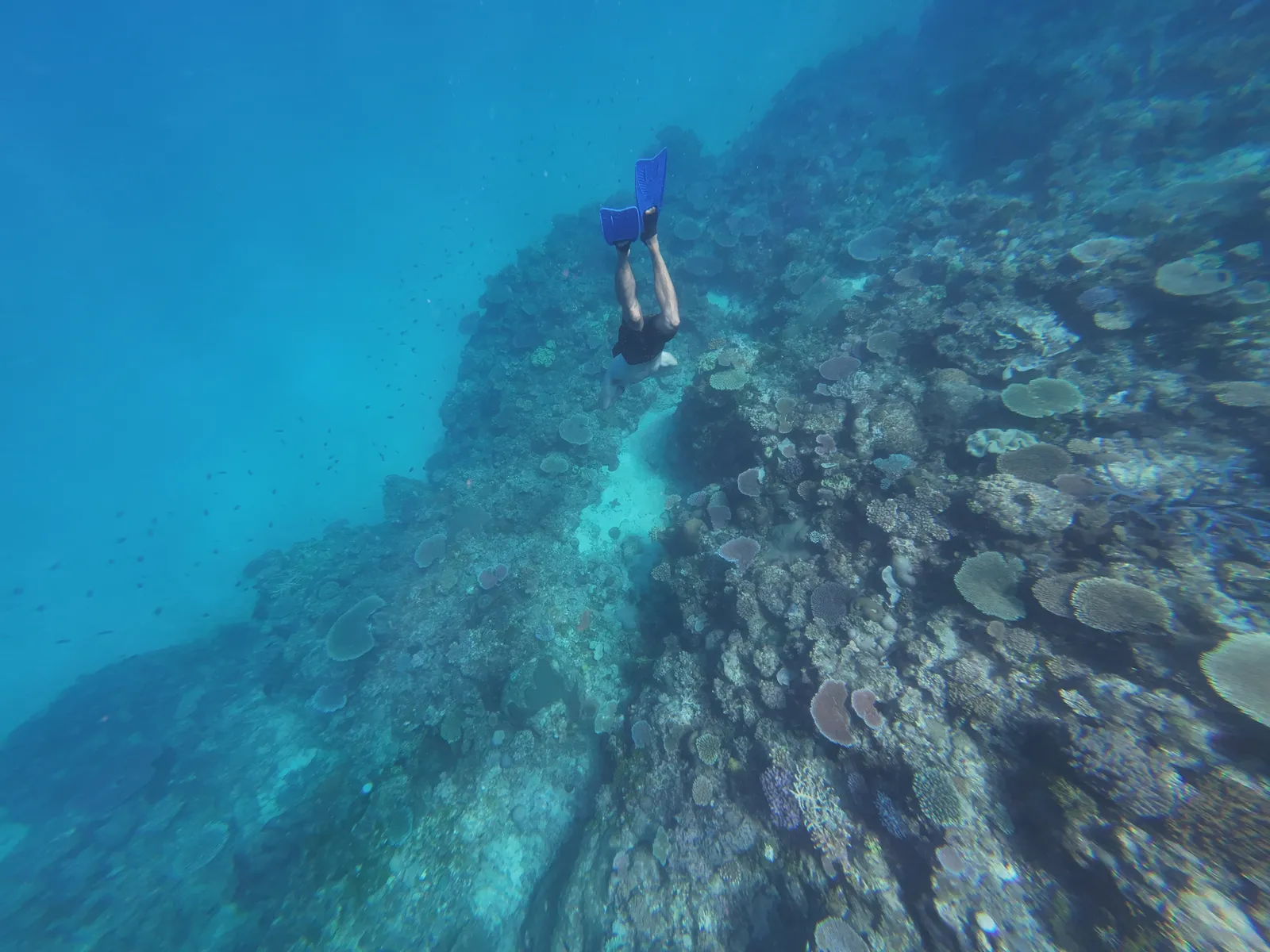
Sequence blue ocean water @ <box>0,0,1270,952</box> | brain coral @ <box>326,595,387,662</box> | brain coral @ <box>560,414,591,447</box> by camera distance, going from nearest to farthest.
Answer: blue ocean water @ <box>0,0,1270,952</box> → brain coral @ <box>326,595,387,662</box> → brain coral @ <box>560,414,591,447</box>

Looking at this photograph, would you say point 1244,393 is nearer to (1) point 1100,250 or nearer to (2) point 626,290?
(1) point 1100,250

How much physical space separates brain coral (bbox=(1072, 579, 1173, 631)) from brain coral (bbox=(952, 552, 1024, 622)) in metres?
0.53

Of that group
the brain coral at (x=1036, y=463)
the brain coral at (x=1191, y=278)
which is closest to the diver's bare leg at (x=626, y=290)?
the brain coral at (x=1036, y=463)

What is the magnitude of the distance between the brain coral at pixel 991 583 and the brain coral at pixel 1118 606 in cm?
53

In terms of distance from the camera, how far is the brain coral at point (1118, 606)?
4270 millimetres

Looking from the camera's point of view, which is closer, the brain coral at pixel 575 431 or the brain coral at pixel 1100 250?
the brain coral at pixel 1100 250

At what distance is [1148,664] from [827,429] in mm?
4742

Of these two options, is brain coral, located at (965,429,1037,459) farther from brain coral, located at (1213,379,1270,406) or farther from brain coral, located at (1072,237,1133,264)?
brain coral, located at (1072,237,1133,264)

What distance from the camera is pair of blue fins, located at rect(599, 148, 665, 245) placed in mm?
5574

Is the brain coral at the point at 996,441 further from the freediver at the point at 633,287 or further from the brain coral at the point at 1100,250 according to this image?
the brain coral at the point at 1100,250

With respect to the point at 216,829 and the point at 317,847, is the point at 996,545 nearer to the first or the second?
the point at 317,847

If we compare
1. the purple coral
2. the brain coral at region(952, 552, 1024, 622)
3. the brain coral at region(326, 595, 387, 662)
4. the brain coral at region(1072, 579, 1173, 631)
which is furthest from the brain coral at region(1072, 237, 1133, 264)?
the brain coral at region(326, 595, 387, 662)

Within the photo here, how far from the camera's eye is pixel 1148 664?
4.13 m

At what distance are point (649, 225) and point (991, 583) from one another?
607cm
